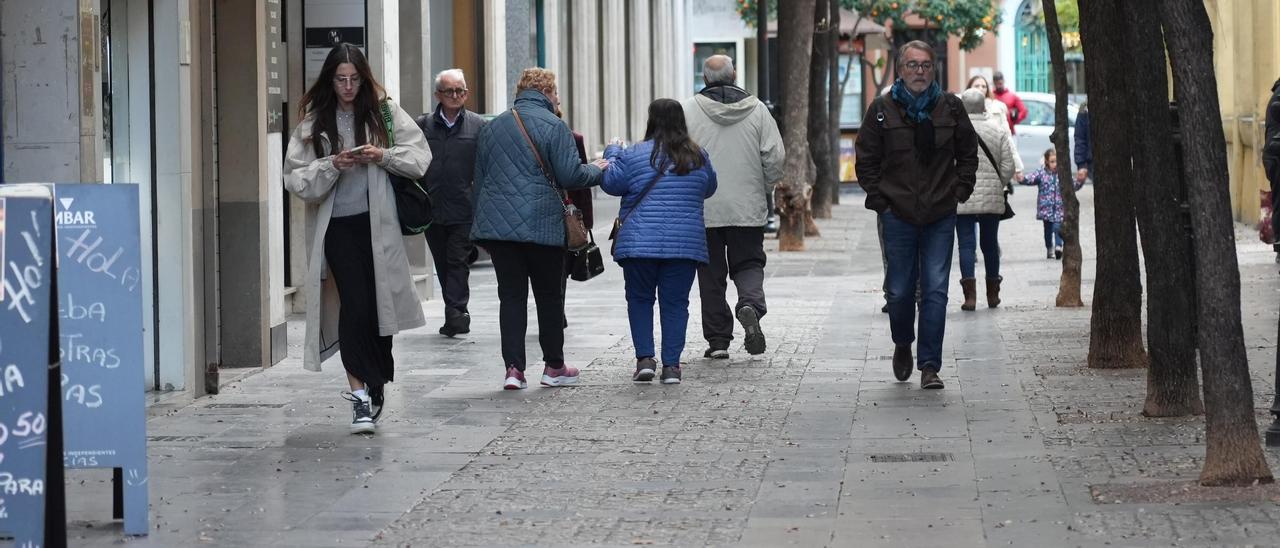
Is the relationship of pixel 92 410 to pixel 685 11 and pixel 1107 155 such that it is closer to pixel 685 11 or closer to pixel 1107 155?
pixel 1107 155

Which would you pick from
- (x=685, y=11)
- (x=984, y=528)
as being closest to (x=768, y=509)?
(x=984, y=528)

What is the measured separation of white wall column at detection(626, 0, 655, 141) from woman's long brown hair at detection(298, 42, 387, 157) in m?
30.4

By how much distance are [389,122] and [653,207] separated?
195cm

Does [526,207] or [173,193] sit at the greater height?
[173,193]

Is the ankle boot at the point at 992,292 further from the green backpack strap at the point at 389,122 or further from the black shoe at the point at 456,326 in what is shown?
the green backpack strap at the point at 389,122

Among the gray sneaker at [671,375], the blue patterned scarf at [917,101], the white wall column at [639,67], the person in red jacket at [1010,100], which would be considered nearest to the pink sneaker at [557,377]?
the gray sneaker at [671,375]

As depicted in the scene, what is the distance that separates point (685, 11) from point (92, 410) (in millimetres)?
45898

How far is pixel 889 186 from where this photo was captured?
1059cm

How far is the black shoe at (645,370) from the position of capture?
440 inches

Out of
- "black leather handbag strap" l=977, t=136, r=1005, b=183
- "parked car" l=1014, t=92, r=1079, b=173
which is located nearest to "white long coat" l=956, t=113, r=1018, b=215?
"black leather handbag strap" l=977, t=136, r=1005, b=183

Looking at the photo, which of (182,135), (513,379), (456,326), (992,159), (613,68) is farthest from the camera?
(613,68)

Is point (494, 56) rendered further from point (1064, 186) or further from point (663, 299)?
point (663, 299)

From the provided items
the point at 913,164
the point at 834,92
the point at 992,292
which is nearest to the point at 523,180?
the point at 913,164

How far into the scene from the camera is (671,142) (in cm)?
1104
